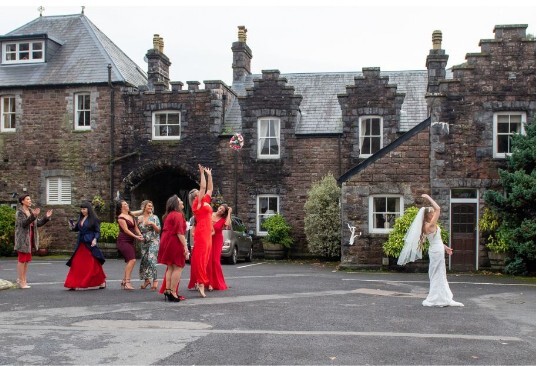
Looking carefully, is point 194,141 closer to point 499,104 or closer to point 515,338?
point 499,104

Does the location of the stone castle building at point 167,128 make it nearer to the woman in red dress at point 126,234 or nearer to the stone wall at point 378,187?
the stone wall at point 378,187

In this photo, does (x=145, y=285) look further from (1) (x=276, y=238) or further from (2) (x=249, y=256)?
(1) (x=276, y=238)

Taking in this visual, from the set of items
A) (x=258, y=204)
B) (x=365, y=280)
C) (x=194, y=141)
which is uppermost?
(x=194, y=141)

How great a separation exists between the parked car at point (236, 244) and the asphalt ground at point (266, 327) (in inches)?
296

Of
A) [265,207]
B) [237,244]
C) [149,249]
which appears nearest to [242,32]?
[265,207]

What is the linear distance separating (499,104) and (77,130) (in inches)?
654

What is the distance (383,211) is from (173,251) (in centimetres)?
1126

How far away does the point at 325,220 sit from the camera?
984 inches

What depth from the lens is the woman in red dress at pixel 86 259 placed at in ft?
44.4

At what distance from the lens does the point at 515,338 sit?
8.77 m

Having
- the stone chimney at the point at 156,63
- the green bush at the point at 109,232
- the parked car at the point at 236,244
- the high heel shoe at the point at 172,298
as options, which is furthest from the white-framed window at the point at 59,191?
the high heel shoe at the point at 172,298

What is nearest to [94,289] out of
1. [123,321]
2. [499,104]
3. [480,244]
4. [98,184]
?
[123,321]

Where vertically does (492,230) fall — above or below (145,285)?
above

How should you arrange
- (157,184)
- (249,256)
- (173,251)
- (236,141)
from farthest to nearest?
(157,184), (236,141), (249,256), (173,251)
